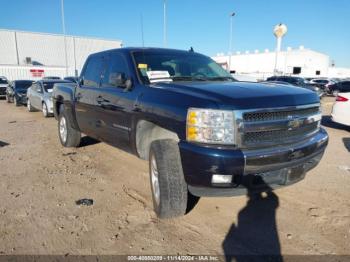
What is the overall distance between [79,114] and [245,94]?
3.64 metres

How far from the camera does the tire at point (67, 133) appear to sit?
6590 millimetres

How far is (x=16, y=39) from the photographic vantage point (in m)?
47.0

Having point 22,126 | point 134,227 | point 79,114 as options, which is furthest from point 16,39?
point 134,227

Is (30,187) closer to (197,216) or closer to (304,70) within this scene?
(197,216)

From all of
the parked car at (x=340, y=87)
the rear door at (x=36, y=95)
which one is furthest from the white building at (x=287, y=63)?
the rear door at (x=36, y=95)

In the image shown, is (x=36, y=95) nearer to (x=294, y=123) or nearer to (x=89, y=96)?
(x=89, y=96)

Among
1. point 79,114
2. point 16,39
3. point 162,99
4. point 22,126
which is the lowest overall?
point 22,126

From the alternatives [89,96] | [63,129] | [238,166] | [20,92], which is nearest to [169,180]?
[238,166]

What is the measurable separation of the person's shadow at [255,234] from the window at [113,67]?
7.90 feet

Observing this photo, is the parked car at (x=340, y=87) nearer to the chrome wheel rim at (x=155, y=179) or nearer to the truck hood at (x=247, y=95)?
the truck hood at (x=247, y=95)

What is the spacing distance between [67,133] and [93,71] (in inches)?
71.7

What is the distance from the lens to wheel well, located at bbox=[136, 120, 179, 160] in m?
3.85

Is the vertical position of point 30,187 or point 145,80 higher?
point 145,80

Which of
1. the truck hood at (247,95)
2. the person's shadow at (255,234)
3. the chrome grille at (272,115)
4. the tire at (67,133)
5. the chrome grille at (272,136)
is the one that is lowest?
the person's shadow at (255,234)
